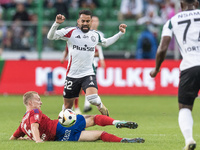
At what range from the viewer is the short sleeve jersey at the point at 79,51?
977cm

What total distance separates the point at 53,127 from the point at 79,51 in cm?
244

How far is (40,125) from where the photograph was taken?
7.68 m

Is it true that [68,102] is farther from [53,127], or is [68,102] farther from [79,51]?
[53,127]

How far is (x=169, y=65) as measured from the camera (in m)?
18.8

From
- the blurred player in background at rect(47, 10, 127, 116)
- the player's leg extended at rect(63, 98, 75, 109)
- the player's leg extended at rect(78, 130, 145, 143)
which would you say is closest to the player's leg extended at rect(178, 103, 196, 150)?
the player's leg extended at rect(78, 130, 145, 143)

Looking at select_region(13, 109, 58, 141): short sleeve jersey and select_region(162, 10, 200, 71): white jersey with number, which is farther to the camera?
select_region(13, 109, 58, 141): short sleeve jersey

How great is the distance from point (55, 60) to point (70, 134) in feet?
36.7

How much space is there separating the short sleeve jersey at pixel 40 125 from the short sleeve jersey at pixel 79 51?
2.12 m

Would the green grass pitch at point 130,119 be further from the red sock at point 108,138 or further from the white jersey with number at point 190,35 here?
the white jersey with number at point 190,35

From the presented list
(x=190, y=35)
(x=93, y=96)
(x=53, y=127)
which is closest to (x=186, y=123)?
(x=190, y=35)

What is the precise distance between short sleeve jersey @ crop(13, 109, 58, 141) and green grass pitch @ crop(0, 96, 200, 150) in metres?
0.19

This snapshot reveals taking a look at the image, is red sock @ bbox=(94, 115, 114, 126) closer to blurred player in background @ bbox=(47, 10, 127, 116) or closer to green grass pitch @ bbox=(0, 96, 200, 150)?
green grass pitch @ bbox=(0, 96, 200, 150)

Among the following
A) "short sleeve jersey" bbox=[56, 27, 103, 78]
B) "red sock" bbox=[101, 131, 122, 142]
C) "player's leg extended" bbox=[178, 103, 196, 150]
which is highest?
"short sleeve jersey" bbox=[56, 27, 103, 78]

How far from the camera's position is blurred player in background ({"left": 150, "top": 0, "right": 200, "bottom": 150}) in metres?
6.45
